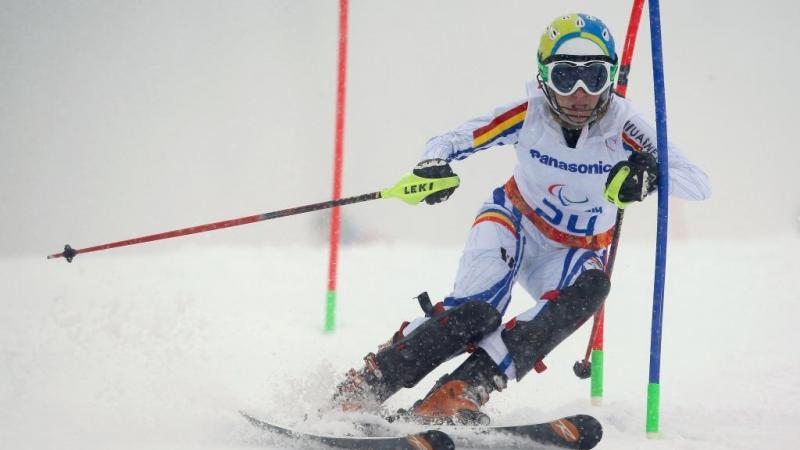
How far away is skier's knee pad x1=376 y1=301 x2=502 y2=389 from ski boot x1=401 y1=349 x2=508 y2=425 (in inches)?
3.1

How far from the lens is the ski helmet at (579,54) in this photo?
8.76 ft

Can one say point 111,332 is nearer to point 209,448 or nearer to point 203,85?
point 209,448

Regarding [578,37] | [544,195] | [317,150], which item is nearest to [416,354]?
[544,195]

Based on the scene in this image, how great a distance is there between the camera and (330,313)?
15.7 ft

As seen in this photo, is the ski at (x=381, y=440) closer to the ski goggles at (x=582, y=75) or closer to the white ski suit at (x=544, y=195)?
the white ski suit at (x=544, y=195)

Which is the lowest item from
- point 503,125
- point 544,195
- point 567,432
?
point 567,432

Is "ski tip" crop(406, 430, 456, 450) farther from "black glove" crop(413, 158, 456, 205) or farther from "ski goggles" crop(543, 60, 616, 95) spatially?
"ski goggles" crop(543, 60, 616, 95)

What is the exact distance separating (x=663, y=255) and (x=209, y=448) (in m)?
1.60

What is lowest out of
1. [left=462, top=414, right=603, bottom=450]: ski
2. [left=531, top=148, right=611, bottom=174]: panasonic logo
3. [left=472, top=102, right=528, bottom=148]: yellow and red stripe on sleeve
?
[left=462, top=414, right=603, bottom=450]: ski

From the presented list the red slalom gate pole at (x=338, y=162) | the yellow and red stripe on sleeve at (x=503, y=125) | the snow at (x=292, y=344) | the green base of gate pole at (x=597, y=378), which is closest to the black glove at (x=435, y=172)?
the yellow and red stripe on sleeve at (x=503, y=125)

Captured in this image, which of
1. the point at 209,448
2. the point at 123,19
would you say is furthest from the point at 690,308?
the point at 123,19

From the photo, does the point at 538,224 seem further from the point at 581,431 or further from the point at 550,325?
the point at 581,431

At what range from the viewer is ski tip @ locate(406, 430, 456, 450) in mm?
2102

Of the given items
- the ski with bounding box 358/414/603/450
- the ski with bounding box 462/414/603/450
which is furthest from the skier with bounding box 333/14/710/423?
the ski with bounding box 462/414/603/450
